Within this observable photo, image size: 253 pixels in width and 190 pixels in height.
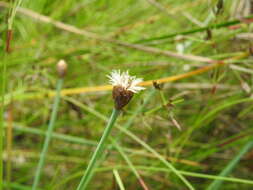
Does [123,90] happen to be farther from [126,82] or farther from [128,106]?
[128,106]

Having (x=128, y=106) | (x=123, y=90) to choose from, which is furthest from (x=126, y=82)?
(x=128, y=106)

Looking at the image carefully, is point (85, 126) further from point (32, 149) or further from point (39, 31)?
point (39, 31)

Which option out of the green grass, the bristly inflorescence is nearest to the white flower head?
the bristly inflorescence

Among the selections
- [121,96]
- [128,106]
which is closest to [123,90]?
[121,96]

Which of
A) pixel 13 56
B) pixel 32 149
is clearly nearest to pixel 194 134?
pixel 32 149

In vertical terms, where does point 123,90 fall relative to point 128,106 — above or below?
below

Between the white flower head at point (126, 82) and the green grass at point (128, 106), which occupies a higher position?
the green grass at point (128, 106)

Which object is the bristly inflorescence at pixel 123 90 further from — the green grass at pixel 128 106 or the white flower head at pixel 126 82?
the green grass at pixel 128 106

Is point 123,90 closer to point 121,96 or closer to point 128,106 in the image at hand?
point 121,96

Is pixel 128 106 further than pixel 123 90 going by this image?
Yes

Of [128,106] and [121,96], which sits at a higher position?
[128,106]

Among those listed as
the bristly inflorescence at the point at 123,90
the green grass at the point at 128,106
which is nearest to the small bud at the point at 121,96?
the bristly inflorescence at the point at 123,90
